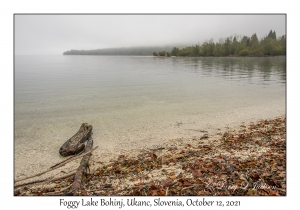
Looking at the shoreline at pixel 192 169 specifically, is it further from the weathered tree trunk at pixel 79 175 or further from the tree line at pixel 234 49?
the tree line at pixel 234 49

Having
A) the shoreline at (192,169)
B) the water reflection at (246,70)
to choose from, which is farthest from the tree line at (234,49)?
the shoreline at (192,169)

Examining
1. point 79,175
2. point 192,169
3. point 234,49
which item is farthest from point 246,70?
point 234,49

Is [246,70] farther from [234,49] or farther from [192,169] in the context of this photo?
[234,49]

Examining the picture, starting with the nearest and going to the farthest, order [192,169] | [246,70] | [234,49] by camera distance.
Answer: [192,169], [246,70], [234,49]

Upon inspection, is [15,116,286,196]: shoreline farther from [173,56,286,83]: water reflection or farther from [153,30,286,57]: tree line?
[153,30,286,57]: tree line

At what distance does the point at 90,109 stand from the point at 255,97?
48.9 ft

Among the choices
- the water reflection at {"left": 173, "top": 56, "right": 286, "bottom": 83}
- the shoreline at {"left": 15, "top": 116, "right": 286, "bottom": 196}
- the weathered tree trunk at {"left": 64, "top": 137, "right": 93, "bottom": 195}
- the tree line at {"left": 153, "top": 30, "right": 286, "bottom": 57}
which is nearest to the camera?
the shoreline at {"left": 15, "top": 116, "right": 286, "bottom": 196}

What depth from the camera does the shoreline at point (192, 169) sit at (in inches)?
191

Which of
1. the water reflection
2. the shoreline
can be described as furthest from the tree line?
the shoreline

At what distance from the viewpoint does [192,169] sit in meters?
5.91

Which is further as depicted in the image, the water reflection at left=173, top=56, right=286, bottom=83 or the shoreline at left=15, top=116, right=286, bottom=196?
the water reflection at left=173, top=56, right=286, bottom=83

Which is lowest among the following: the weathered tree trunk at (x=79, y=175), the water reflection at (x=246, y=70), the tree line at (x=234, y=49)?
the weathered tree trunk at (x=79, y=175)

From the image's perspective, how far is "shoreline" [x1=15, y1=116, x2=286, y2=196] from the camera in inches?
191
